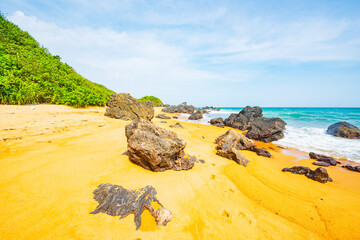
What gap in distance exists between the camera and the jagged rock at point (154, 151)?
3859 mm

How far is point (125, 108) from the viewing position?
42.5 feet

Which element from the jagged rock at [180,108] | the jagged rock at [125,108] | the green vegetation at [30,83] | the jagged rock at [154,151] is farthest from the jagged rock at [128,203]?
the jagged rock at [180,108]

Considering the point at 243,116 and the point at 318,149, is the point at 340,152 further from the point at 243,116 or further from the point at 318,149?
the point at 243,116

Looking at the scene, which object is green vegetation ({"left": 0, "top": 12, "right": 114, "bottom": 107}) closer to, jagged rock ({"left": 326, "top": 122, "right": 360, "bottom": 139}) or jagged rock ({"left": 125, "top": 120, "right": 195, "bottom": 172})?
jagged rock ({"left": 125, "top": 120, "right": 195, "bottom": 172})

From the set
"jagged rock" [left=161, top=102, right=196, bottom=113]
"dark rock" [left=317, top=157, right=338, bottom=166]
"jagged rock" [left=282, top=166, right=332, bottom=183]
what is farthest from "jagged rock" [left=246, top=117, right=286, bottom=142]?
"jagged rock" [left=161, top=102, right=196, bottom=113]

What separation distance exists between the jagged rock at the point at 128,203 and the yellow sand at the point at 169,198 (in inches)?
3.7

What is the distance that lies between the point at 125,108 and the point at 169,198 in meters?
11.5

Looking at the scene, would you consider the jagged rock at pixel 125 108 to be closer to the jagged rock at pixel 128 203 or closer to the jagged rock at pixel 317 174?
the jagged rock at pixel 128 203

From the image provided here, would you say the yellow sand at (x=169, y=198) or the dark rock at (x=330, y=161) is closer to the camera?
the yellow sand at (x=169, y=198)

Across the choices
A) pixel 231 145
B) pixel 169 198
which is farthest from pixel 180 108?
pixel 169 198

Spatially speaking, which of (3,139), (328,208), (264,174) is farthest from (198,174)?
(3,139)

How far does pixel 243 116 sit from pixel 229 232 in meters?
18.1

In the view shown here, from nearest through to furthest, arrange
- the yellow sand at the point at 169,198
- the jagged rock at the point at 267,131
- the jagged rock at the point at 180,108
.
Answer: the yellow sand at the point at 169,198 < the jagged rock at the point at 267,131 < the jagged rock at the point at 180,108

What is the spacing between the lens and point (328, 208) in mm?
3420
